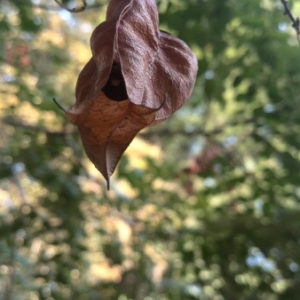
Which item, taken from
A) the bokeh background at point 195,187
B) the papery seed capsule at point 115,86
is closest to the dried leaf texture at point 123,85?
the papery seed capsule at point 115,86

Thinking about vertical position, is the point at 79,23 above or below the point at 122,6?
below

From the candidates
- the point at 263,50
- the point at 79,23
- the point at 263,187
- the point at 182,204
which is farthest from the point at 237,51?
the point at 79,23

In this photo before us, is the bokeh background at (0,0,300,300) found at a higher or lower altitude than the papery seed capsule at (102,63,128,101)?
lower

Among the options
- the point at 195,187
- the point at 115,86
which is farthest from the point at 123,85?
the point at 195,187

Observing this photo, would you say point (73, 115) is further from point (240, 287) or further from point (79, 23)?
point (79, 23)

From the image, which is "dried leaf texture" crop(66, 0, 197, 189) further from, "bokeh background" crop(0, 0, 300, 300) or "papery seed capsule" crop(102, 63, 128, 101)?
"bokeh background" crop(0, 0, 300, 300)

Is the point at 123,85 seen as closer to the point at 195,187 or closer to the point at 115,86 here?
the point at 115,86

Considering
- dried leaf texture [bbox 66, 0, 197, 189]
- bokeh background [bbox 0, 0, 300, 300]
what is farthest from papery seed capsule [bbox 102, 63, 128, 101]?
bokeh background [bbox 0, 0, 300, 300]
